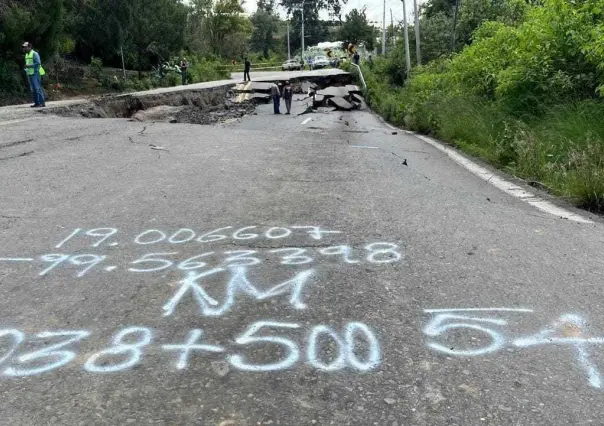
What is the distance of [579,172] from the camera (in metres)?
7.01

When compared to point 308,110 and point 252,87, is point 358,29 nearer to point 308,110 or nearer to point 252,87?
point 252,87

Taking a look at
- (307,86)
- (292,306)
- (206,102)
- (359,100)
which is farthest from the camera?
(307,86)

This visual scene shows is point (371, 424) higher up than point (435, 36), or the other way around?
point (435, 36)

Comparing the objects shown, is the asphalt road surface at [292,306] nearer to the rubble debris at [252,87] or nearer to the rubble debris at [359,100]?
the rubble debris at [359,100]

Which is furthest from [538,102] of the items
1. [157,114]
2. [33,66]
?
[157,114]

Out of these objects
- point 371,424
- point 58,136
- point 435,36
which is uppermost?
point 435,36

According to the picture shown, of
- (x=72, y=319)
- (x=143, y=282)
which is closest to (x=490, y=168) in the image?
(x=143, y=282)

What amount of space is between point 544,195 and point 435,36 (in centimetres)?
3425

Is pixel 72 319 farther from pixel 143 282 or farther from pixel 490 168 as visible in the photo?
pixel 490 168

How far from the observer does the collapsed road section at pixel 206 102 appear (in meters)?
20.2

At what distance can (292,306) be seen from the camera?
12.2 feet

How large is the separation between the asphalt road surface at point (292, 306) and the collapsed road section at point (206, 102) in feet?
41.7

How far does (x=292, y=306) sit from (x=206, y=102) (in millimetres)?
26888

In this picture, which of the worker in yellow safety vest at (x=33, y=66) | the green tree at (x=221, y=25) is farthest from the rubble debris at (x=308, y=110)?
the green tree at (x=221, y=25)
